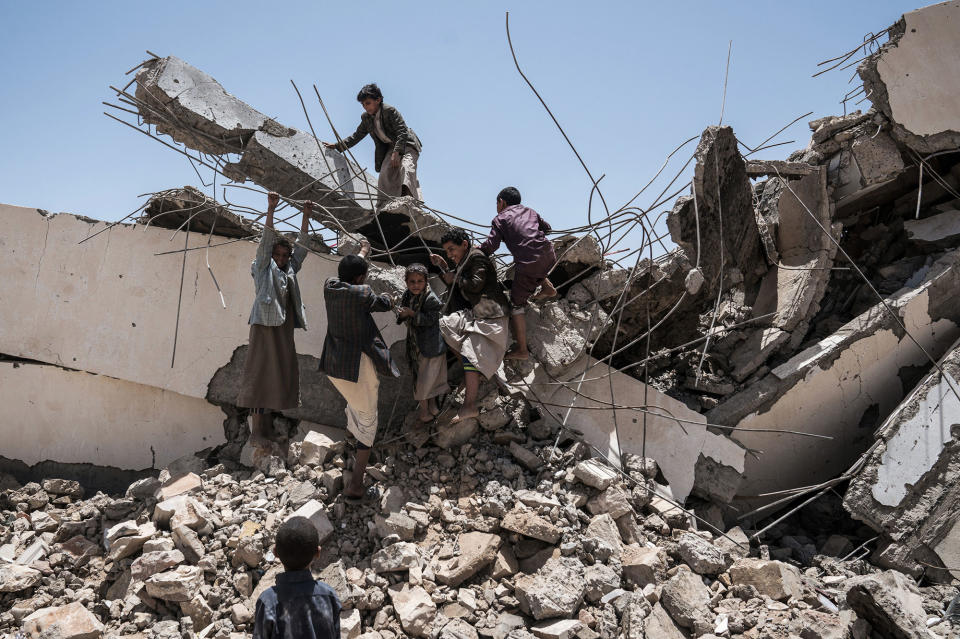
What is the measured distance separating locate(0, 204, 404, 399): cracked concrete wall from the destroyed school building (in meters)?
0.02

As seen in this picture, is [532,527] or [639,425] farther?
[639,425]

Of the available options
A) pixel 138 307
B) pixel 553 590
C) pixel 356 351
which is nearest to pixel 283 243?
pixel 356 351

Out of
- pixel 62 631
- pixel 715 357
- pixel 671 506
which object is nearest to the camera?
pixel 62 631

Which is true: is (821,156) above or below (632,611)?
above

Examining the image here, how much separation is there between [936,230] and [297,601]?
6.30 m

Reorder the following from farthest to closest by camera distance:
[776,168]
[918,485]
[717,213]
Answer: [776,168] < [717,213] < [918,485]

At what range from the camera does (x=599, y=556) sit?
12.7 feet

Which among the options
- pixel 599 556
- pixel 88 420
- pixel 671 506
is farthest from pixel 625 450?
pixel 88 420

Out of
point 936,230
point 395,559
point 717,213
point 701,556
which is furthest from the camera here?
point 936,230

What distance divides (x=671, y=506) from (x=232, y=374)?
142 inches

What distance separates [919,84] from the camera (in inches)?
223

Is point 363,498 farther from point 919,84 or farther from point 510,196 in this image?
point 919,84

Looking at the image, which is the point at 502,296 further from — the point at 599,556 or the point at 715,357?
the point at 715,357

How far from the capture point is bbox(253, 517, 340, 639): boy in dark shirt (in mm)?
2357
